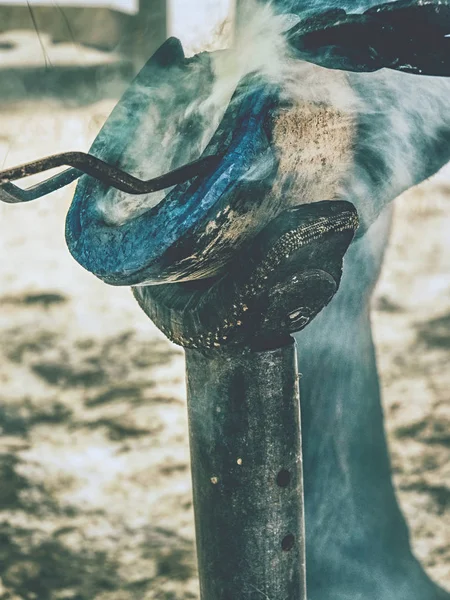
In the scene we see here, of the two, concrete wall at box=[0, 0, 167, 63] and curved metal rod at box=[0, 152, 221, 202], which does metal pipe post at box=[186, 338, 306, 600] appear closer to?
A: curved metal rod at box=[0, 152, 221, 202]

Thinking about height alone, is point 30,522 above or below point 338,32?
below

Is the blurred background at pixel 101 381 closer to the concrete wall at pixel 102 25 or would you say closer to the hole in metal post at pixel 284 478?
the concrete wall at pixel 102 25

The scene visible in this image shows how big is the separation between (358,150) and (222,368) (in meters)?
0.35

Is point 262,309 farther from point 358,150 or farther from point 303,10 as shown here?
point 303,10

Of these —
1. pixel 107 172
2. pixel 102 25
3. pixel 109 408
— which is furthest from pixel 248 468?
pixel 102 25

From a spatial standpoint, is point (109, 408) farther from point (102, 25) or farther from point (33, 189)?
point (33, 189)

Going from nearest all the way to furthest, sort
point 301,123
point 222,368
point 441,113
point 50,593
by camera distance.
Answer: point 301,123
point 222,368
point 441,113
point 50,593

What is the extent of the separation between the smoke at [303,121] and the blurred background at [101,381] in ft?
2.09

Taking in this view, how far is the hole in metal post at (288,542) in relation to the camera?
107 cm

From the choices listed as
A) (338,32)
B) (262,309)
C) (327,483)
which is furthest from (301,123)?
(327,483)

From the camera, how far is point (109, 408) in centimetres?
222

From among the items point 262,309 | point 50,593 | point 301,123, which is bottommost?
point 50,593

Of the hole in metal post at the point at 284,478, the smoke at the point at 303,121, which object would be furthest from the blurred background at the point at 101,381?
the hole in metal post at the point at 284,478

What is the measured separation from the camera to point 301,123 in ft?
3.01
